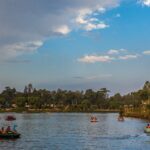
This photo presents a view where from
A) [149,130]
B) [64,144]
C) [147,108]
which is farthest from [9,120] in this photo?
[64,144]

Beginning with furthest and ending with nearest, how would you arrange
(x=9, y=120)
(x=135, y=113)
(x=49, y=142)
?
(x=135, y=113), (x=9, y=120), (x=49, y=142)

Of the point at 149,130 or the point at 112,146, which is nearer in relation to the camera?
the point at 112,146

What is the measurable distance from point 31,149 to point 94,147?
938 cm

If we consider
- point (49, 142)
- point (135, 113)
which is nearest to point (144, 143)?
point (49, 142)

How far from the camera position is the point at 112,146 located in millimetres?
66125

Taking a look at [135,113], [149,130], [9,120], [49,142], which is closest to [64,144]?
[49,142]

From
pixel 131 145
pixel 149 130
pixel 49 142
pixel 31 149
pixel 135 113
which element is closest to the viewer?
pixel 31 149

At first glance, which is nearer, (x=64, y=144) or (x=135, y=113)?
(x=64, y=144)

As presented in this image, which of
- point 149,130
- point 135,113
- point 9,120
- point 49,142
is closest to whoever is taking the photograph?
point 49,142

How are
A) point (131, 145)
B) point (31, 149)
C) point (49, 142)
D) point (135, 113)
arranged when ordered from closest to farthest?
point (31, 149)
point (131, 145)
point (49, 142)
point (135, 113)

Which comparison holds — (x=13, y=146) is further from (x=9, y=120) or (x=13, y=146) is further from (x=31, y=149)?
(x=9, y=120)

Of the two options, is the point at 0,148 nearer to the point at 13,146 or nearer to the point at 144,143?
the point at 13,146

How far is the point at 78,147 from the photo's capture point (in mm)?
65562

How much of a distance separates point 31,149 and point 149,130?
3568 centimetres
